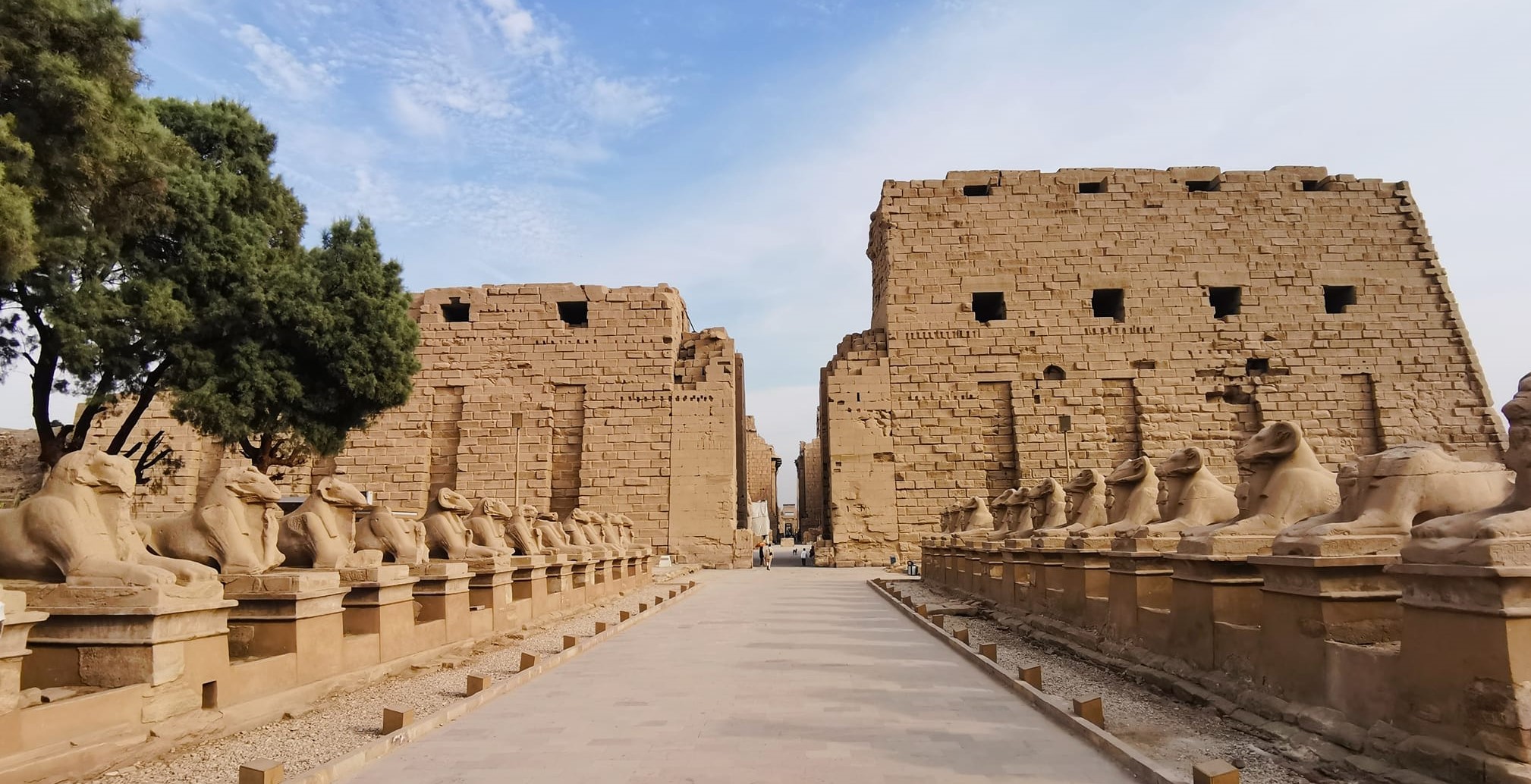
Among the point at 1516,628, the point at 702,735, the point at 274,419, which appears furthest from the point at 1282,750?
the point at 274,419

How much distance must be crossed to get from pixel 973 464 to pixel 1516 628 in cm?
1927

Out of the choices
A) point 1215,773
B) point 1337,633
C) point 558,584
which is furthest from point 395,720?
point 558,584

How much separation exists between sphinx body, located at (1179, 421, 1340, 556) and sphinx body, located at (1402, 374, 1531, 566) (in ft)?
5.63

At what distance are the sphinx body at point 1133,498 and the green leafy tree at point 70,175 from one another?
11444 mm

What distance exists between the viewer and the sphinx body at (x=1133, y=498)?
814cm

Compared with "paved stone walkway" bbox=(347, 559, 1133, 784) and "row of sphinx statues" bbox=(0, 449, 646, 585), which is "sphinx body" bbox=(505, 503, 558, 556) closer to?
"row of sphinx statues" bbox=(0, 449, 646, 585)

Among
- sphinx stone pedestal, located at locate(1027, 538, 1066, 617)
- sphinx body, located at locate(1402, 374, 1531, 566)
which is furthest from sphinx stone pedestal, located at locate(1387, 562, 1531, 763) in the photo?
sphinx stone pedestal, located at locate(1027, 538, 1066, 617)

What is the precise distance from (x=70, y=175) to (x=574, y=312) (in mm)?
14234

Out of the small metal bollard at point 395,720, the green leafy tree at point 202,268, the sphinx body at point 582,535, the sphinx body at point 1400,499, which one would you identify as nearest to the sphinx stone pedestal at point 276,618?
the small metal bollard at point 395,720

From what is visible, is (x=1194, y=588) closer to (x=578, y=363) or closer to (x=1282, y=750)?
(x=1282, y=750)

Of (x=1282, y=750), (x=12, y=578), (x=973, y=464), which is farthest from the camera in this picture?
(x=973, y=464)

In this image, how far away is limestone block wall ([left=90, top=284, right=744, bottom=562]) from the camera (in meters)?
22.5

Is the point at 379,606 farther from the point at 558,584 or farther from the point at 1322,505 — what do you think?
the point at 1322,505

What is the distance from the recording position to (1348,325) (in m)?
23.3
